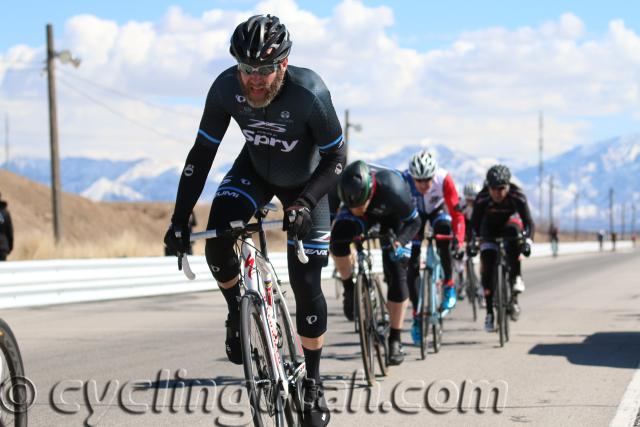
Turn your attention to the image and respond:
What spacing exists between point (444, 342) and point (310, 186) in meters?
6.05

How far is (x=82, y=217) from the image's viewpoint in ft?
227

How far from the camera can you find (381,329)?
8352 mm

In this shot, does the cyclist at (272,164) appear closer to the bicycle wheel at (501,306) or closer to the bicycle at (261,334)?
the bicycle at (261,334)

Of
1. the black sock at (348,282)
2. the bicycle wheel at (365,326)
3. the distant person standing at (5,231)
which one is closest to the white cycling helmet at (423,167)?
the black sock at (348,282)

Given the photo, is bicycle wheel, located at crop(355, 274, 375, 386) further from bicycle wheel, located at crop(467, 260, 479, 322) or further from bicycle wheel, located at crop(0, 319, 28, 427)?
bicycle wheel, located at crop(467, 260, 479, 322)

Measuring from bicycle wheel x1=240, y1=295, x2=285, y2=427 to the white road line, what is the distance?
2375mm

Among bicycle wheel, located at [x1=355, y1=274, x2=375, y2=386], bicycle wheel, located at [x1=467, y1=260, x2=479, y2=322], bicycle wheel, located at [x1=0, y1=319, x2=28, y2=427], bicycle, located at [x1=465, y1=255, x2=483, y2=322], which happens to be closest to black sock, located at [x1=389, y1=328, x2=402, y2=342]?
bicycle wheel, located at [x1=355, y1=274, x2=375, y2=386]

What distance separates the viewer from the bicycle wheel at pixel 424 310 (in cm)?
949

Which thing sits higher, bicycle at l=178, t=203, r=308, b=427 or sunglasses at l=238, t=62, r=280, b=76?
sunglasses at l=238, t=62, r=280, b=76

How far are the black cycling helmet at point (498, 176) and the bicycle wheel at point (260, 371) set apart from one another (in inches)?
258

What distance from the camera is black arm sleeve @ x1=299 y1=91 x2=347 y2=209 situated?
209 inches

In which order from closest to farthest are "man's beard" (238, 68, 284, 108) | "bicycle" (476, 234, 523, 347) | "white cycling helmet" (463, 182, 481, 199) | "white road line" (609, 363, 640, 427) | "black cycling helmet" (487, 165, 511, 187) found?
1. "man's beard" (238, 68, 284, 108)
2. "white road line" (609, 363, 640, 427)
3. "bicycle" (476, 234, 523, 347)
4. "black cycling helmet" (487, 165, 511, 187)
5. "white cycling helmet" (463, 182, 481, 199)

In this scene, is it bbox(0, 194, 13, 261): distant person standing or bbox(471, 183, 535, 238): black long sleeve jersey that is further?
bbox(0, 194, 13, 261): distant person standing

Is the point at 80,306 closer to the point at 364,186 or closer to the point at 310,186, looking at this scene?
the point at 364,186
